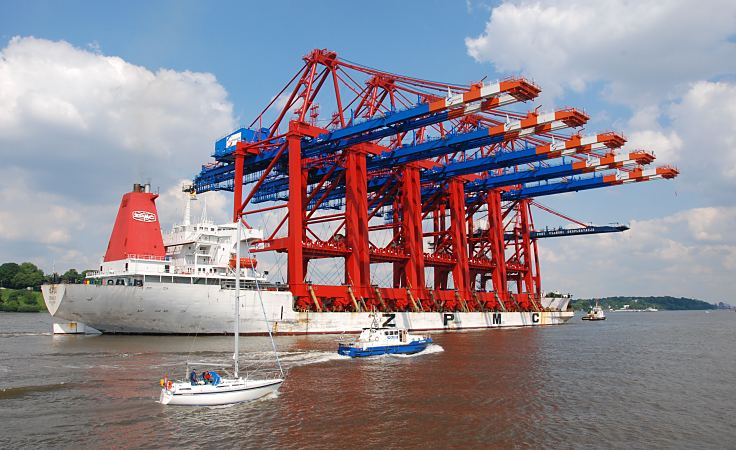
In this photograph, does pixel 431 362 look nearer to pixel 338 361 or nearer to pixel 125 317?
pixel 338 361

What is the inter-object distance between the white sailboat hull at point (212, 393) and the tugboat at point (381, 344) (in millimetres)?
14014

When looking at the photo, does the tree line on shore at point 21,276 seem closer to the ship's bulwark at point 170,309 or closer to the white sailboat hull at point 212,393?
the ship's bulwark at point 170,309

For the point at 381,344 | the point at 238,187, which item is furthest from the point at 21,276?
the point at 381,344

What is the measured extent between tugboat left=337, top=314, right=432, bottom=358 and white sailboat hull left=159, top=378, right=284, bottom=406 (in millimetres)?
14014

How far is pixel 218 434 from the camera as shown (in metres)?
16.8

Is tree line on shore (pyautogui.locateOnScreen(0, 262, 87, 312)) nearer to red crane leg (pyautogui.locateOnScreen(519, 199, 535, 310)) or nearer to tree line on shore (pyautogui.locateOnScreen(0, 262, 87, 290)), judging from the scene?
tree line on shore (pyautogui.locateOnScreen(0, 262, 87, 290))

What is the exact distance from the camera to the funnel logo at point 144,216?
48656mm

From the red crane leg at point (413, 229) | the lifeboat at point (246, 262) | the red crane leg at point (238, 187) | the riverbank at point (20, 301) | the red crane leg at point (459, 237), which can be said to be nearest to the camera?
the lifeboat at point (246, 262)

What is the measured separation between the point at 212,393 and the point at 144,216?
1292 inches

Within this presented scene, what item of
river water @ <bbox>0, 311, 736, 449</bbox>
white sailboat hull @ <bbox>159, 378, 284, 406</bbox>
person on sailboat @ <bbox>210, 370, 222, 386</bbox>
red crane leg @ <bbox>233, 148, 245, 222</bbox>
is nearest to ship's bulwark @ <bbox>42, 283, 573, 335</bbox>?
river water @ <bbox>0, 311, 736, 449</bbox>

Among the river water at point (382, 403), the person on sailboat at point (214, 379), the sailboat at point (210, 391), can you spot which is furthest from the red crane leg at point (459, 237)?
A: the person on sailboat at point (214, 379)

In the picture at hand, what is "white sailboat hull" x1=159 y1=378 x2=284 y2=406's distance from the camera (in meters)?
20.0

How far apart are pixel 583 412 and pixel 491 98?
3063cm

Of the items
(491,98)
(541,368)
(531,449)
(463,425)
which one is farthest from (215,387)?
(491,98)
